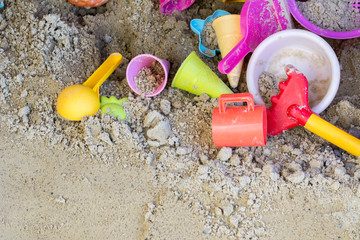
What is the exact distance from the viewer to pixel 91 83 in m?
1.68

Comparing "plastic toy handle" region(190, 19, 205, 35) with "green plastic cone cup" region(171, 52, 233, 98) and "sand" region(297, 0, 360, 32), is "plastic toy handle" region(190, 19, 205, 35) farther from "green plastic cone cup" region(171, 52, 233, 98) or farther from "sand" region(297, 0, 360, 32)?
"sand" region(297, 0, 360, 32)

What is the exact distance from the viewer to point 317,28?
1.73 metres

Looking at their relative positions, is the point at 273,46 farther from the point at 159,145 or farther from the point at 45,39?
the point at 45,39

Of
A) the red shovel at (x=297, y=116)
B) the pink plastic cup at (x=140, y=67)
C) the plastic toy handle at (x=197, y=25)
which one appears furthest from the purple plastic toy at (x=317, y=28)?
the pink plastic cup at (x=140, y=67)

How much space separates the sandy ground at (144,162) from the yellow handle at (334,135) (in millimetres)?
46

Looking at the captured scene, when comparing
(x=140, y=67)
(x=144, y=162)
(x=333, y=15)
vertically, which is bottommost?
(x=144, y=162)

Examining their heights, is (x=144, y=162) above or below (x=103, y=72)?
below

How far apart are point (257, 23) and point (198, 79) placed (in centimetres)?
31

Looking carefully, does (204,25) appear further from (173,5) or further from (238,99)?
(238,99)

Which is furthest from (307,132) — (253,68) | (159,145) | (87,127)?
(87,127)

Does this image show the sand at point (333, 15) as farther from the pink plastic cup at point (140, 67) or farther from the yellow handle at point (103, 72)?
the yellow handle at point (103, 72)

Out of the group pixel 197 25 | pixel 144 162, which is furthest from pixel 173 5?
pixel 144 162

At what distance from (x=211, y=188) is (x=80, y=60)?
70 centimetres

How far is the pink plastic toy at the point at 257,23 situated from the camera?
1712 millimetres
